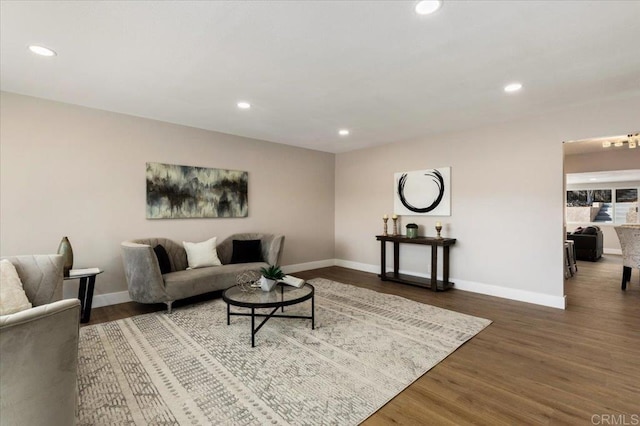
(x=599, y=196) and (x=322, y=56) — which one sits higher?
(x=322, y=56)

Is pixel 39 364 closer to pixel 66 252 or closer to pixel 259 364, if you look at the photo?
pixel 259 364

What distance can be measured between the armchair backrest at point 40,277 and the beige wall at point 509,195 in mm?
4888

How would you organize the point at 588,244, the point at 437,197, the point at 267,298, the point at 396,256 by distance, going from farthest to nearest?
the point at 588,244 → the point at 396,256 → the point at 437,197 → the point at 267,298

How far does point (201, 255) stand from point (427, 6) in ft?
12.9

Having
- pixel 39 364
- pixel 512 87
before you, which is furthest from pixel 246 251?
pixel 512 87

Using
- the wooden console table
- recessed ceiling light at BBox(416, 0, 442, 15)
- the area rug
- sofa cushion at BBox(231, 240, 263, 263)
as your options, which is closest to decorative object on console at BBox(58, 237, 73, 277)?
the area rug

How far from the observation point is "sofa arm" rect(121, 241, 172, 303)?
3.53 m

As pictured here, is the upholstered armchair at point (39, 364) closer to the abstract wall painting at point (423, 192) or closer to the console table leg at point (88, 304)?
the console table leg at point (88, 304)

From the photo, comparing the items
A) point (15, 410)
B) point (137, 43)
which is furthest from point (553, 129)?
point (15, 410)

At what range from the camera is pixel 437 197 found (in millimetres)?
5148

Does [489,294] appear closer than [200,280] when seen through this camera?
No

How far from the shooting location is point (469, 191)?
15.8 feet

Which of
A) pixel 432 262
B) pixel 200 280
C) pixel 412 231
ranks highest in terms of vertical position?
pixel 412 231

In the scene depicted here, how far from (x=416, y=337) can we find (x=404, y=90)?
2560 mm
